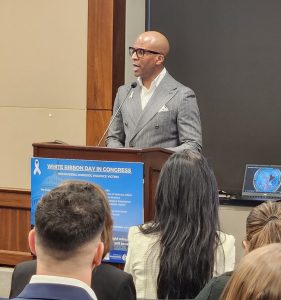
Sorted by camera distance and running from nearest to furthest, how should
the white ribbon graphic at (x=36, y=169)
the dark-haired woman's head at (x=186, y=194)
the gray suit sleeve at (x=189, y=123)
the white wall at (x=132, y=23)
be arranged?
the dark-haired woman's head at (x=186, y=194) < the white ribbon graphic at (x=36, y=169) < the gray suit sleeve at (x=189, y=123) < the white wall at (x=132, y=23)

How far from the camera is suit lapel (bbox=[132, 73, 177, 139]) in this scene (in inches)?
166

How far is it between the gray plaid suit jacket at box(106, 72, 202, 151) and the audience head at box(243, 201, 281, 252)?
1.82 metres

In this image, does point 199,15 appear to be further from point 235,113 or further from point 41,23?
point 41,23

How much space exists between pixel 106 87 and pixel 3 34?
969 mm

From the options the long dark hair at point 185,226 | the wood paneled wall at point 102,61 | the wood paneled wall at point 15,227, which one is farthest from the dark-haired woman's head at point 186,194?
the wood paneled wall at point 102,61

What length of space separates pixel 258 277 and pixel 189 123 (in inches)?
110

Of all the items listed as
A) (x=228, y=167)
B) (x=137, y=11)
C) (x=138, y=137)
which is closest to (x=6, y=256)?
(x=138, y=137)

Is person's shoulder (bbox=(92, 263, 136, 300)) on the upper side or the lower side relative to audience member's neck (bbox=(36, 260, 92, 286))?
lower

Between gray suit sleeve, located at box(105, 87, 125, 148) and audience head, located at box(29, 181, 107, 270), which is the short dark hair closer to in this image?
audience head, located at box(29, 181, 107, 270)

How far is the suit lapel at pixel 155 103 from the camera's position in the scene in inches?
166

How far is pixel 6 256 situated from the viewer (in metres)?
4.75

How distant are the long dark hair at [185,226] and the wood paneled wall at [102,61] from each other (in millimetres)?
2727

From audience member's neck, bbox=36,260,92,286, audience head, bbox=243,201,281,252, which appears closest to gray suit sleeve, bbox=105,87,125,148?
audience head, bbox=243,201,281,252

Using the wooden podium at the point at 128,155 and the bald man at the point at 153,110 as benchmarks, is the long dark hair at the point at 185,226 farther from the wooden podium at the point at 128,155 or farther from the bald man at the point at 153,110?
the bald man at the point at 153,110
